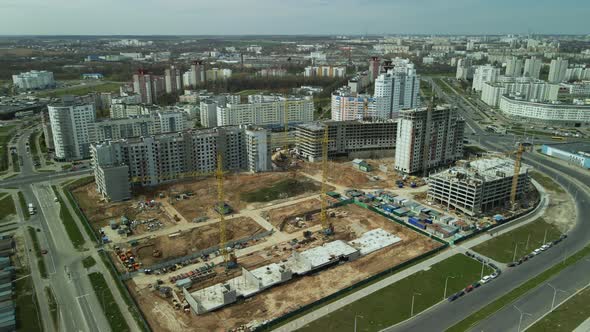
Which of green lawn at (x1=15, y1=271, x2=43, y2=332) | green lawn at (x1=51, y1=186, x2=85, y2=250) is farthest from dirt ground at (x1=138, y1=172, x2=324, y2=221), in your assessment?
green lawn at (x1=15, y1=271, x2=43, y2=332)

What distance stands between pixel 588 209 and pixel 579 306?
2404cm

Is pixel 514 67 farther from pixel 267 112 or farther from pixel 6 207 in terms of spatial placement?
pixel 6 207

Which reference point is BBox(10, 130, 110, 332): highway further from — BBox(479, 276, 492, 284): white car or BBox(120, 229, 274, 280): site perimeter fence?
BBox(479, 276, 492, 284): white car

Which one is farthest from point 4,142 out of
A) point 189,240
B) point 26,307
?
point 26,307

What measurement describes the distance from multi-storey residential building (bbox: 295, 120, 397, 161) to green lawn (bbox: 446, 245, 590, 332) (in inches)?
1482

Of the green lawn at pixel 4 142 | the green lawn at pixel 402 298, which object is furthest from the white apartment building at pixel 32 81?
the green lawn at pixel 402 298

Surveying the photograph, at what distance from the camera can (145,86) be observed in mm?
110188

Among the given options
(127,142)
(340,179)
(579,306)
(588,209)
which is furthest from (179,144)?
(588,209)

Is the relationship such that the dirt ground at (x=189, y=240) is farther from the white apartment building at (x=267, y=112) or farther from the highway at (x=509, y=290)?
the white apartment building at (x=267, y=112)

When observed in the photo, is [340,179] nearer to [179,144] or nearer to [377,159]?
[377,159]

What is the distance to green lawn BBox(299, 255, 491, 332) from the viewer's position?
2970 cm

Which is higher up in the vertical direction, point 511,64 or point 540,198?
point 511,64

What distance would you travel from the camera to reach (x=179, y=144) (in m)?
57.9

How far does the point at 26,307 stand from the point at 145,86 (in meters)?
87.9
